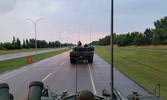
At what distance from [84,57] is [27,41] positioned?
8227 cm

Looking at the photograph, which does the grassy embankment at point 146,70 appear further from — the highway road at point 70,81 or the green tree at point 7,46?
the green tree at point 7,46

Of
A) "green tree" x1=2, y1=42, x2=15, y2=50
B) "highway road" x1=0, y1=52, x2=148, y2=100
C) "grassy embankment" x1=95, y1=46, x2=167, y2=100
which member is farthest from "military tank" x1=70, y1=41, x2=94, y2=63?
"green tree" x1=2, y1=42, x2=15, y2=50

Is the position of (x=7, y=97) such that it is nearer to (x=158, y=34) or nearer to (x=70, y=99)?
(x=70, y=99)

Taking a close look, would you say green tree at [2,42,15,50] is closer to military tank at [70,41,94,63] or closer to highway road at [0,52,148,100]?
military tank at [70,41,94,63]

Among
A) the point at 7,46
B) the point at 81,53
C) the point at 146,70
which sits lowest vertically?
the point at 146,70

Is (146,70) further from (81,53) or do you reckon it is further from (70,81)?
(70,81)

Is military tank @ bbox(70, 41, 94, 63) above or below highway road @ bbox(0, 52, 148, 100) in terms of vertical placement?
above

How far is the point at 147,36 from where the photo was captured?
80.5m

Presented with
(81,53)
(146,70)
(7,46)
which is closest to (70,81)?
(146,70)

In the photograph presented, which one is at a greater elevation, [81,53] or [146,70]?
[81,53]

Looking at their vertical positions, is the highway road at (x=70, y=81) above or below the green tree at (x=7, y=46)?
below

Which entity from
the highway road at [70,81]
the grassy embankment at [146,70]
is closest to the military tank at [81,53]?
the grassy embankment at [146,70]

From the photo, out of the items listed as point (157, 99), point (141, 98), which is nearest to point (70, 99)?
point (141, 98)

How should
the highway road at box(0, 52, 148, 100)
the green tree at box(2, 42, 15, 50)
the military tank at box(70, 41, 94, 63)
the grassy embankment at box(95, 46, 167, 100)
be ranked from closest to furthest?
the highway road at box(0, 52, 148, 100)
the grassy embankment at box(95, 46, 167, 100)
the military tank at box(70, 41, 94, 63)
the green tree at box(2, 42, 15, 50)
